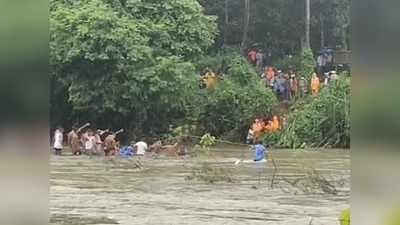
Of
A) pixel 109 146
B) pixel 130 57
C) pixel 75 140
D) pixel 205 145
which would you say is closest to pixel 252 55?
pixel 205 145

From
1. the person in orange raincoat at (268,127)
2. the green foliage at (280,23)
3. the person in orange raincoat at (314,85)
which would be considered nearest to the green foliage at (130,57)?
the green foliage at (280,23)

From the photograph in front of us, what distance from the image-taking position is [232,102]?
1006 centimetres

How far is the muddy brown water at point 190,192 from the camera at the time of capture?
17.6ft

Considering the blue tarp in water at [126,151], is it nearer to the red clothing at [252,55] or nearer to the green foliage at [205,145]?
the green foliage at [205,145]

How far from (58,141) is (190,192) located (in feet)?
7.54

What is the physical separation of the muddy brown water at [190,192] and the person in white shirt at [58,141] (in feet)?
0.48

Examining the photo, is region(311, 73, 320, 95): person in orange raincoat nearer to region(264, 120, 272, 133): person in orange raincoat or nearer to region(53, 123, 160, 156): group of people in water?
region(264, 120, 272, 133): person in orange raincoat

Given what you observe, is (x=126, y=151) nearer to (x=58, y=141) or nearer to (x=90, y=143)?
(x=90, y=143)

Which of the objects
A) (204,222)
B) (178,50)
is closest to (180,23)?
(178,50)

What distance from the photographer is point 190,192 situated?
6742 millimetres
